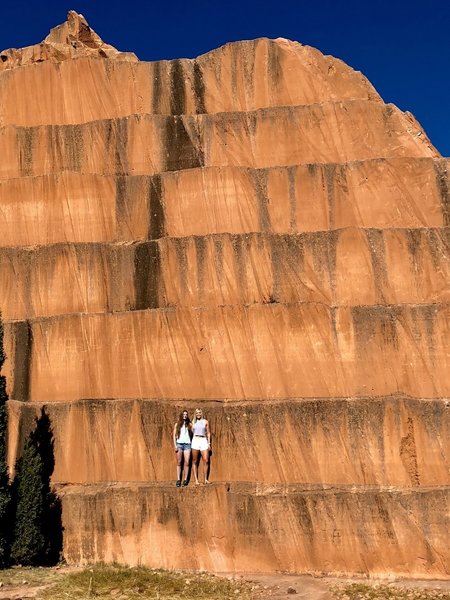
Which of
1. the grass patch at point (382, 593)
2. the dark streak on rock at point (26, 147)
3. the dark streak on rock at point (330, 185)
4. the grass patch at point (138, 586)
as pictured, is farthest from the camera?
the dark streak on rock at point (26, 147)

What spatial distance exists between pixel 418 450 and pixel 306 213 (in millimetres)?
6148

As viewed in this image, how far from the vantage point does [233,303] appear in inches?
627

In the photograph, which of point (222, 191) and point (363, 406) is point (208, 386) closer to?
point (363, 406)

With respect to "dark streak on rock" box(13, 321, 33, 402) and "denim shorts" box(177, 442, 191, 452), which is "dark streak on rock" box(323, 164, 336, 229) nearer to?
"denim shorts" box(177, 442, 191, 452)

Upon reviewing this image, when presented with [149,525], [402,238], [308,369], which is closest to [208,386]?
[308,369]

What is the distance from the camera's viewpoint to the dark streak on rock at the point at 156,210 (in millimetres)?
17281

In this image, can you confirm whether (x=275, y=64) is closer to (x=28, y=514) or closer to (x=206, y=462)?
(x=206, y=462)

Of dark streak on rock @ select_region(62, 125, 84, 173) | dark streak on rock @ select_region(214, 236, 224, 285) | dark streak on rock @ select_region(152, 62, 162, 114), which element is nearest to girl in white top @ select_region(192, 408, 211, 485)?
dark streak on rock @ select_region(214, 236, 224, 285)

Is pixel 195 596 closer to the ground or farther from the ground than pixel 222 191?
closer to the ground

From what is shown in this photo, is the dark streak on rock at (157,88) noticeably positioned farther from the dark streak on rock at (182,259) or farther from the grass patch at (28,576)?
the grass patch at (28,576)

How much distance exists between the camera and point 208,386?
49.7ft

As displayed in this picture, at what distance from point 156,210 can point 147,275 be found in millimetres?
1911

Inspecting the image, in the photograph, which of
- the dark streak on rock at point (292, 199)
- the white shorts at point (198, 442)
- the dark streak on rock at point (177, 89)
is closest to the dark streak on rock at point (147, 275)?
the dark streak on rock at point (292, 199)

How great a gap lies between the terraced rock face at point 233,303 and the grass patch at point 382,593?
2.62 ft
